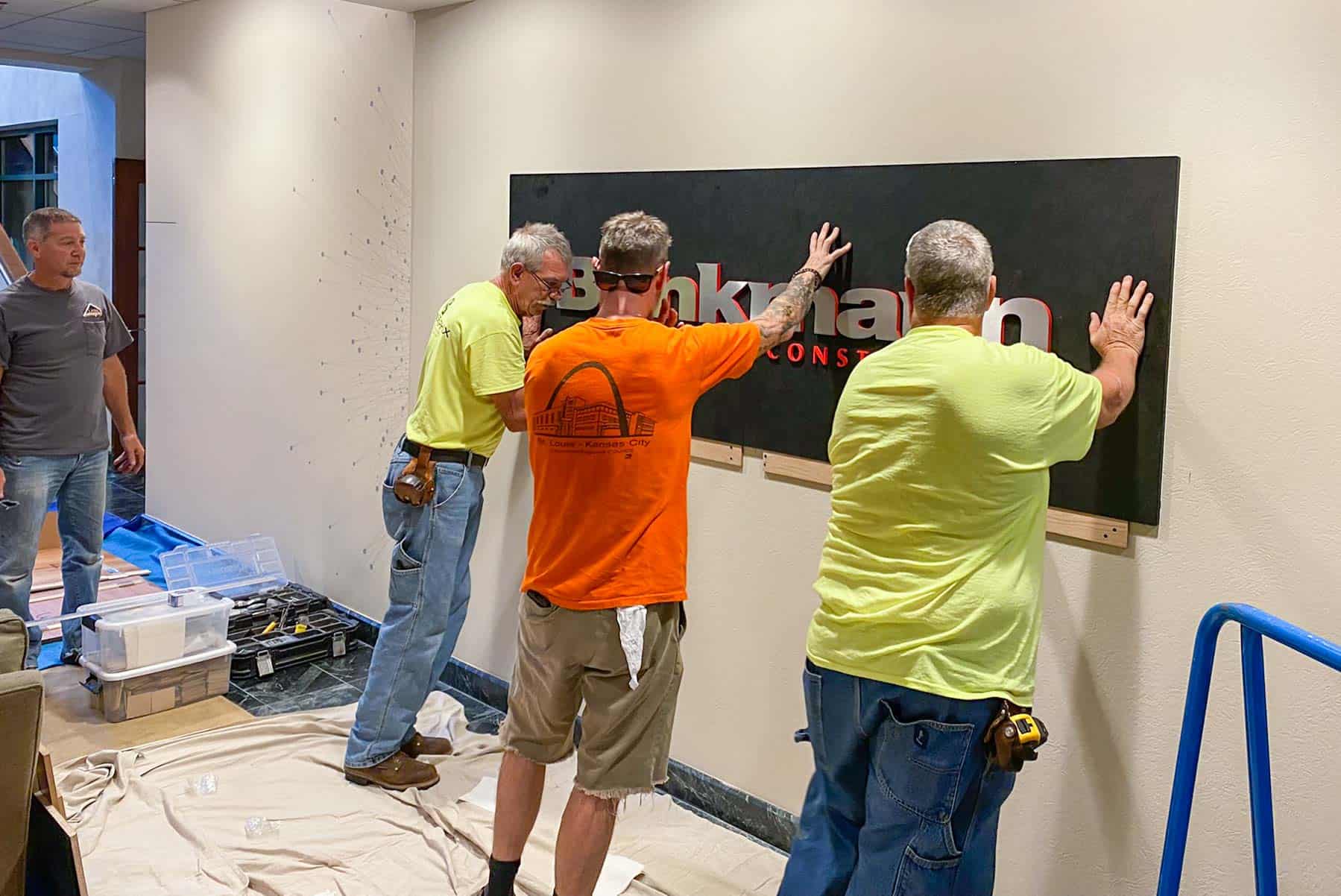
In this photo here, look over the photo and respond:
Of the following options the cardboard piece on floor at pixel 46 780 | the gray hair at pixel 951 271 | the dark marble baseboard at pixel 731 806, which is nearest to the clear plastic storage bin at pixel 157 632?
the dark marble baseboard at pixel 731 806

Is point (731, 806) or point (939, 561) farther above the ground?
point (939, 561)

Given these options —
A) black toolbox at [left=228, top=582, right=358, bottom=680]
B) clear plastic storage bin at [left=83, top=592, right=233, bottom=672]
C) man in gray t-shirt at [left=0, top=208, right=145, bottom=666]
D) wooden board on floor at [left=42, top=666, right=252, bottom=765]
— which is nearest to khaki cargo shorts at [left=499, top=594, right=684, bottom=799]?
wooden board on floor at [left=42, top=666, right=252, bottom=765]

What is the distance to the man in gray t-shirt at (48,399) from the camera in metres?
4.17

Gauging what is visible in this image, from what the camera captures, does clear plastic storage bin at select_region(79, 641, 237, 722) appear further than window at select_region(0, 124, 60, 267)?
No

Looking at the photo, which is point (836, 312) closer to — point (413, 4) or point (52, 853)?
point (52, 853)

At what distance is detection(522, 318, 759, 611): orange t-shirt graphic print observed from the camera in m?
2.55

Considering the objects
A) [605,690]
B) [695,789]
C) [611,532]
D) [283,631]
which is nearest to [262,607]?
[283,631]

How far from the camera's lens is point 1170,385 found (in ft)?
7.96

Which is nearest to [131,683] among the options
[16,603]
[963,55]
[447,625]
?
[16,603]

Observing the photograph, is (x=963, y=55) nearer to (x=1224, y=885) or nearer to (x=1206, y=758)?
(x=1206, y=758)

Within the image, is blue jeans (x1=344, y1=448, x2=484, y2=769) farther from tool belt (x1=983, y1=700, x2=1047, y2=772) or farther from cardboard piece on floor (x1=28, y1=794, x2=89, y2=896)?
tool belt (x1=983, y1=700, x2=1047, y2=772)

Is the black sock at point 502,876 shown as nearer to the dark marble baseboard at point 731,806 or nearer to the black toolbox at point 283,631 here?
the dark marble baseboard at point 731,806

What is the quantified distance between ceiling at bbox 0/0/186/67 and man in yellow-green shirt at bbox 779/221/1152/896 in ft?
16.6

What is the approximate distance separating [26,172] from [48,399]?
21.1 ft
